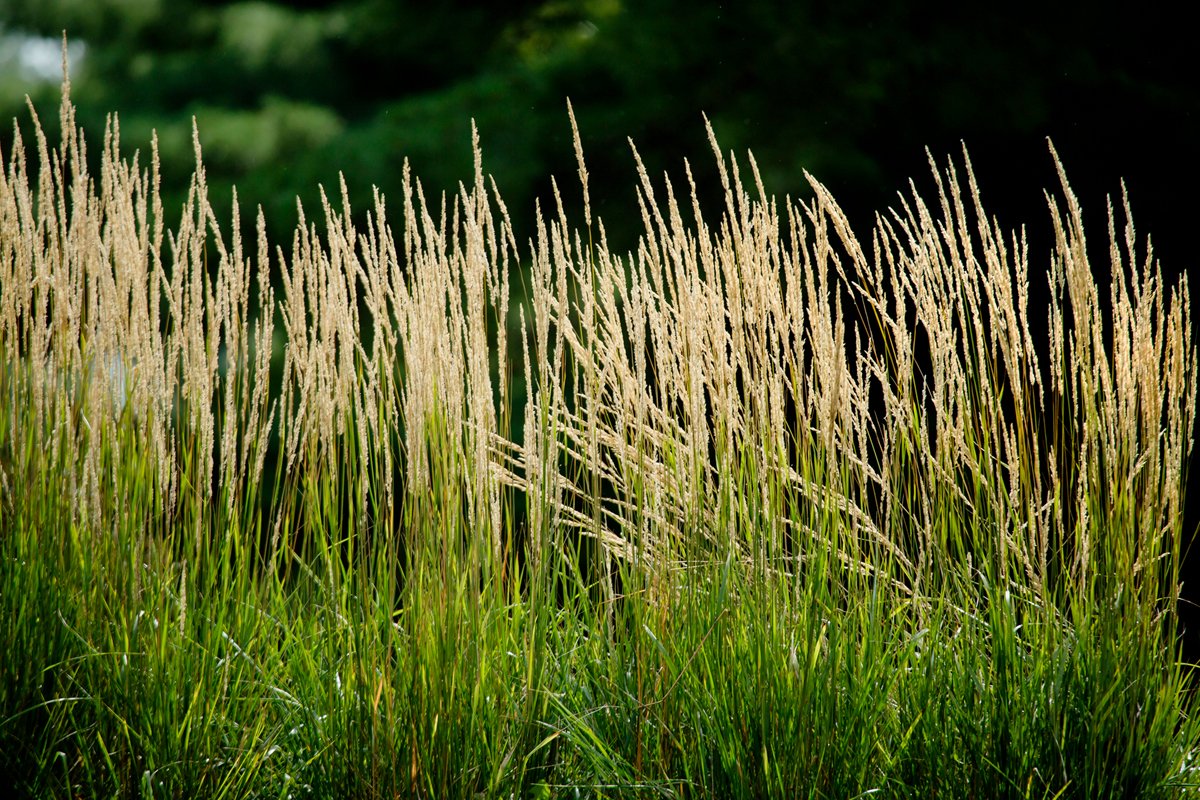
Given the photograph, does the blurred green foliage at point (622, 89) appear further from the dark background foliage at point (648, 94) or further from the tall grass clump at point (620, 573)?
the tall grass clump at point (620, 573)

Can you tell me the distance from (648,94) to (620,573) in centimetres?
514

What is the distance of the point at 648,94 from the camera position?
6863mm

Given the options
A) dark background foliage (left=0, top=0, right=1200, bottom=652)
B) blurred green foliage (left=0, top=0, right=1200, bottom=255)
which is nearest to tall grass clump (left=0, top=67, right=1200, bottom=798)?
dark background foliage (left=0, top=0, right=1200, bottom=652)

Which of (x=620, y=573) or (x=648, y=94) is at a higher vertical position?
(x=648, y=94)

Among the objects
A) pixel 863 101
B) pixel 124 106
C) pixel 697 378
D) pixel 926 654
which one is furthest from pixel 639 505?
pixel 124 106

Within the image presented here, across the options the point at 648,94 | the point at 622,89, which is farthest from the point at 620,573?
the point at 622,89

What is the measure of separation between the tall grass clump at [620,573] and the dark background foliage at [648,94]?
294 centimetres

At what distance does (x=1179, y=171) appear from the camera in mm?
5910

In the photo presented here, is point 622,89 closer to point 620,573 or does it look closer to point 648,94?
point 648,94

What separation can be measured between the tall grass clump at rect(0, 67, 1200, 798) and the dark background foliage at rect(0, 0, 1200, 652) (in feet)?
9.63

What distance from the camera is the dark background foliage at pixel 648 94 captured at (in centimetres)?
606

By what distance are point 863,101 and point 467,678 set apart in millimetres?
5096

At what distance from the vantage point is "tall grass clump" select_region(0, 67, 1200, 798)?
204 centimetres

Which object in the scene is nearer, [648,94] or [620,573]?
[620,573]
